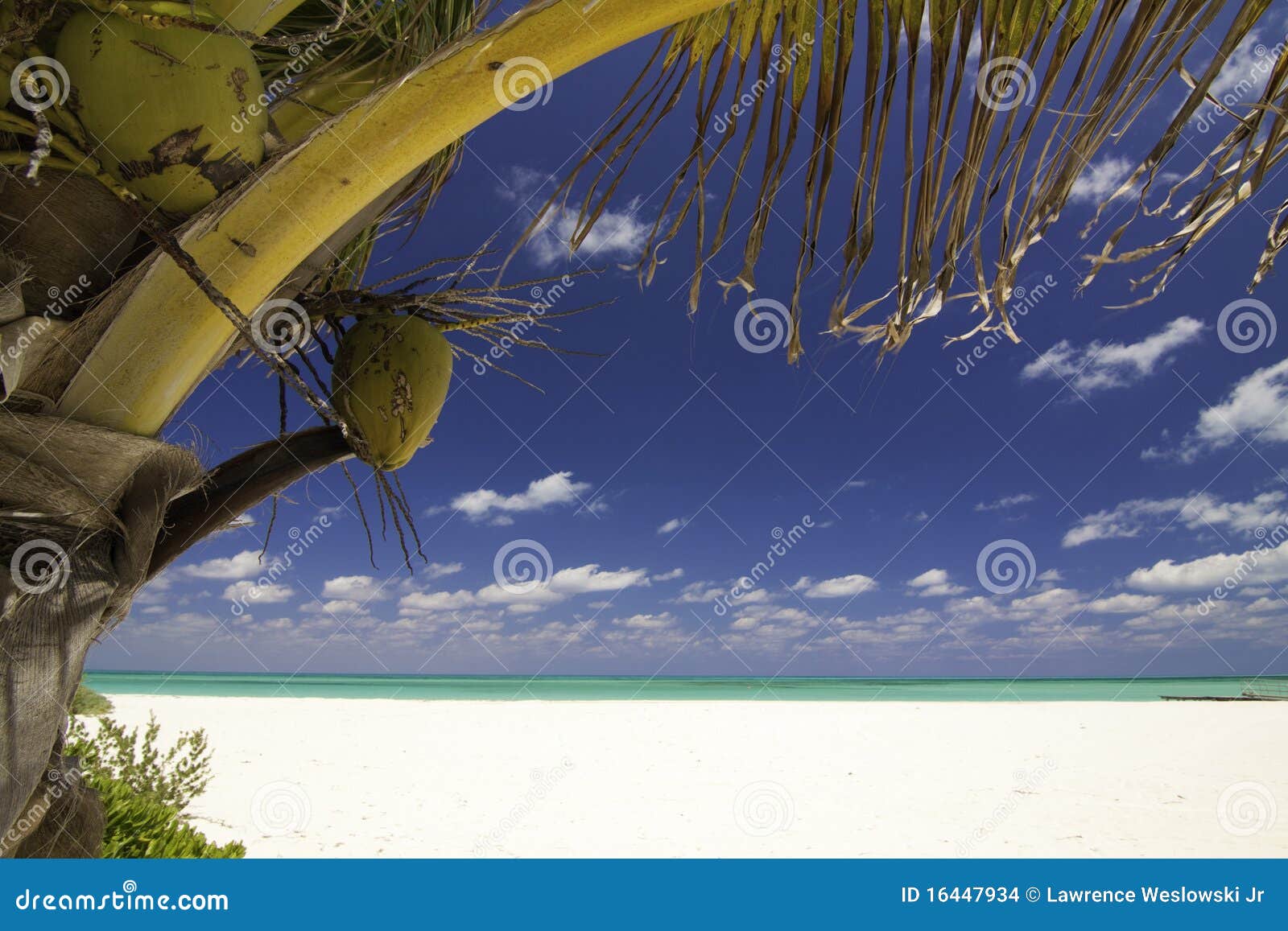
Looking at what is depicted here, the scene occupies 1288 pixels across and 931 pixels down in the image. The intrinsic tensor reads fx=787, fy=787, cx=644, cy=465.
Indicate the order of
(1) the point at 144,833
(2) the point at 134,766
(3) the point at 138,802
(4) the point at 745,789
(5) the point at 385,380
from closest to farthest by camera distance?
(5) the point at 385,380
(1) the point at 144,833
(3) the point at 138,802
(2) the point at 134,766
(4) the point at 745,789

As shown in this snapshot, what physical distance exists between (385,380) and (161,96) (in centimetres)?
55

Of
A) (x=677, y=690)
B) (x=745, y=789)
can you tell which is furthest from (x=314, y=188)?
(x=677, y=690)


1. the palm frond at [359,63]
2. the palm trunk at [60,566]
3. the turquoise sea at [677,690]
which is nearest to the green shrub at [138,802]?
the palm trunk at [60,566]

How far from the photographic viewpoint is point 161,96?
2.96 ft

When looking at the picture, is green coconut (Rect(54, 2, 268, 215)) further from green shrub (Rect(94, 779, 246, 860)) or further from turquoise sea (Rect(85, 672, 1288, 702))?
turquoise sea (Rect(85, 672, 1288, 702))

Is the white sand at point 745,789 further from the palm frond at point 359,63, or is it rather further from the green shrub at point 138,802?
the palm frond at point 359,63

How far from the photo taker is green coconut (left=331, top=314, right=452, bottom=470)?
1.36 metres

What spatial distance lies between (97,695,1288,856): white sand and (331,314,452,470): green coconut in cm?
606

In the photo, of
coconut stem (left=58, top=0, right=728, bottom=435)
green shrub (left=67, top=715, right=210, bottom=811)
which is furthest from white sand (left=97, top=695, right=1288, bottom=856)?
coconut stem (left=58, top=0, right=728, bottom=435)

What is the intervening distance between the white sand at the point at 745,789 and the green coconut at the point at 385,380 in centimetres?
606

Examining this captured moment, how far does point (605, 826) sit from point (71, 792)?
23.5ft

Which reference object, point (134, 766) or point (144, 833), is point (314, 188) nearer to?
point (144, 833)

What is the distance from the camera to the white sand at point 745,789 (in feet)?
23.4

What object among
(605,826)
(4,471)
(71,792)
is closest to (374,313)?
(4,471)
